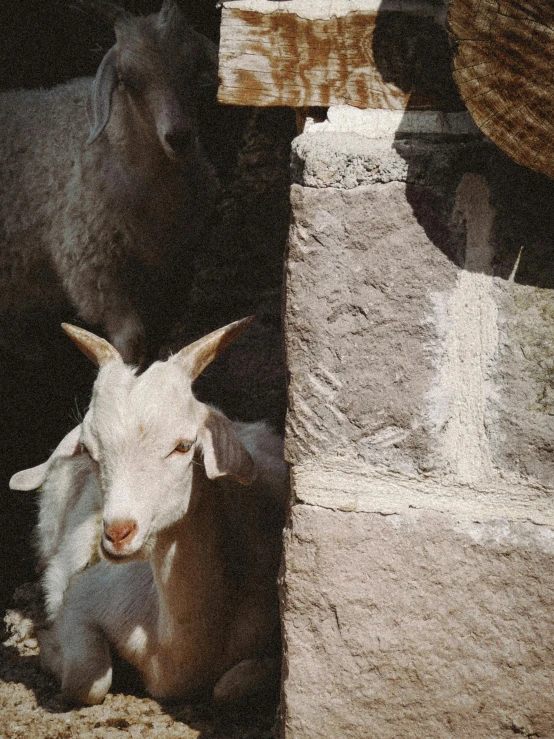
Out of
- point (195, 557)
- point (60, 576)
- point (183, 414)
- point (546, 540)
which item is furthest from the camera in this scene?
point (60, 576)

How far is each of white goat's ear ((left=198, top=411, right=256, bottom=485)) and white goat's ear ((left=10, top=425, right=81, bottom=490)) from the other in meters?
0.48

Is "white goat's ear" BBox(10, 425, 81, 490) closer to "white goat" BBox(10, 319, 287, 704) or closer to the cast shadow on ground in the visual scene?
"white goat" BBox(10, 319, 287, 704)

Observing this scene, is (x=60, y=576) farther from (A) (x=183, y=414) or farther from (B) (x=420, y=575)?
(B) (x=420, y=575)

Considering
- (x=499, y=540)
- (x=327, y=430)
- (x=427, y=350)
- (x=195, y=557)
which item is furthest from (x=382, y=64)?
(x=195, y=557)

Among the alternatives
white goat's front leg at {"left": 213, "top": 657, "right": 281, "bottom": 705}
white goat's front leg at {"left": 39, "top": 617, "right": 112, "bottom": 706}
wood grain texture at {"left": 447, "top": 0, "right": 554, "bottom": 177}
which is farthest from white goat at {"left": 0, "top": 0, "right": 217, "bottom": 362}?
wood grain texture at {"left": 447, "top": 0, "right": 554, "bottom": 177}

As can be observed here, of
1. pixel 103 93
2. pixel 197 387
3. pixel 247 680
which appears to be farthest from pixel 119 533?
pixel 103 93

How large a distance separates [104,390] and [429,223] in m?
1.20

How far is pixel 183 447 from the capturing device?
250 centimetres

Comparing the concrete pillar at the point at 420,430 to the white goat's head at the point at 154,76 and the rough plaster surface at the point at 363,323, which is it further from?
the white goat's head at the point at 154,76

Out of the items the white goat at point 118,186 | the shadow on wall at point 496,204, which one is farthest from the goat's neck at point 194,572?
the white goat at point 118,186

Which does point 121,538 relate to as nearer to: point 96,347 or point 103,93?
point 96,347

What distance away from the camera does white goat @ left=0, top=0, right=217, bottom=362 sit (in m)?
4.11

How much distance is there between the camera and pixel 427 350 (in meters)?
1.77

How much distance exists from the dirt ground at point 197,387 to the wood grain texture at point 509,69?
1.96m
